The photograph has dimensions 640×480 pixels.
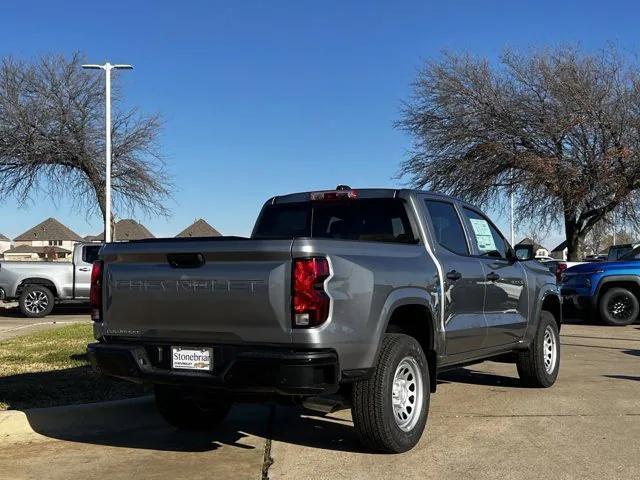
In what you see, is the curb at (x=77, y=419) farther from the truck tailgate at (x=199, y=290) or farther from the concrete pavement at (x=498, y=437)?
the truck tailgate at (x=199, y=290)

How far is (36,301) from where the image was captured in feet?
56.4

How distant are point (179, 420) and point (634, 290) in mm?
11468

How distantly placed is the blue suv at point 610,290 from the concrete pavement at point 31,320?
34.6ft

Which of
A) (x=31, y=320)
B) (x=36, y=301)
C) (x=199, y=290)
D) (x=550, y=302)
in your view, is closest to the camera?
(x=199, y=290)

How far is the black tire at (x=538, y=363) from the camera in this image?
297 inches

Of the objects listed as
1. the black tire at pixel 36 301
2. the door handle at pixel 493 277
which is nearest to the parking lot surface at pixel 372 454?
the door handle at pixel 493 277

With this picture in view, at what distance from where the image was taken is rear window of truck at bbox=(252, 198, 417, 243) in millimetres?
5941

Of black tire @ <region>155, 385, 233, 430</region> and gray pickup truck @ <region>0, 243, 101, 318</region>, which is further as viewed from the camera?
gray pickup truck @ <region>0, 243, 101, 318</region>

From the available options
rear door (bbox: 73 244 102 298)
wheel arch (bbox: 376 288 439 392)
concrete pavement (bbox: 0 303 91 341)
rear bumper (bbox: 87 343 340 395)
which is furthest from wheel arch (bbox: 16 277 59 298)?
wheel arch (bbox: 376 288 439 392)

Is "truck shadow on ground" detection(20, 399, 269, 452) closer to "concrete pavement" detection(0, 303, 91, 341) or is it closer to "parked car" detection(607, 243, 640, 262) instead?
"concrete pavement" detection(0, 303, 91, 341)

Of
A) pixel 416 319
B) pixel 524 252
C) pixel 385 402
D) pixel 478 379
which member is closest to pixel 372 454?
pixel 385 402

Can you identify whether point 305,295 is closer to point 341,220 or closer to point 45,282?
point 341,220

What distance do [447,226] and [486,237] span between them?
2.83 ft

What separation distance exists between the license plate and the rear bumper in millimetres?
39
